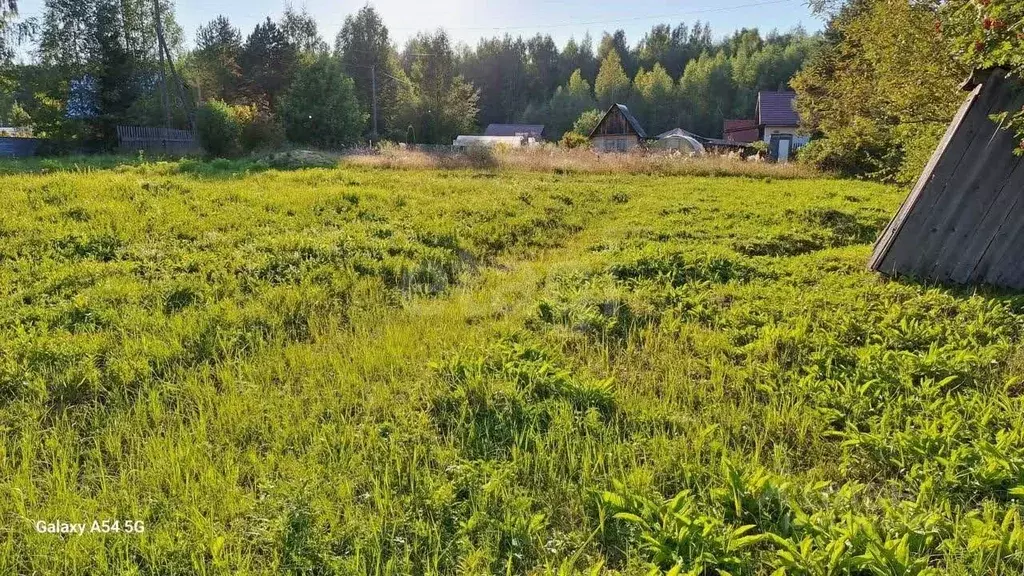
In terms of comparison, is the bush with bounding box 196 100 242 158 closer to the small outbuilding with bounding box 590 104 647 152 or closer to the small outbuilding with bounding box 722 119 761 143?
the small outbuilding with bounding box 590 104 647 152

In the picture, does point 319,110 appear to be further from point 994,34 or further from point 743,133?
point 743,133

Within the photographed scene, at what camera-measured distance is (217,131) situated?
21.4 meters

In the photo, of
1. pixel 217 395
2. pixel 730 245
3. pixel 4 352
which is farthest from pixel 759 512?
pixel 730 245

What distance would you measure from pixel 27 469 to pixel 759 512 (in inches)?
126

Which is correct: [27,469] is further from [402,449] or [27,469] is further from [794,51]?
[794,51]

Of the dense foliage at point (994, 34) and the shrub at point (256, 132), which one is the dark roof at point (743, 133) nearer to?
the shrub at point (256, 132)

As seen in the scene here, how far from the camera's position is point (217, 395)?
3.06 metres

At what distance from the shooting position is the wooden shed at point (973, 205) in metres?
4.57

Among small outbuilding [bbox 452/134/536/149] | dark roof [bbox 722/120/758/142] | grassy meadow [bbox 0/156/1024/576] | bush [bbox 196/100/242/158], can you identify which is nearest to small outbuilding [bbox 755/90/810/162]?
dark roof [bbox 722/120/758/142]

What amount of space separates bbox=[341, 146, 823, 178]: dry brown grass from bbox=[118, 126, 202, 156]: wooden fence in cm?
934

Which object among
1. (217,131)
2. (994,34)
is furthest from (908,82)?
(217,131)

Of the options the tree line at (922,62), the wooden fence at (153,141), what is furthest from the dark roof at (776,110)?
the wooden fence at (153,141)

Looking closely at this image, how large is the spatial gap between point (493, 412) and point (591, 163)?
55.9 ft

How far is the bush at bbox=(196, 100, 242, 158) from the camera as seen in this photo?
2130cm
